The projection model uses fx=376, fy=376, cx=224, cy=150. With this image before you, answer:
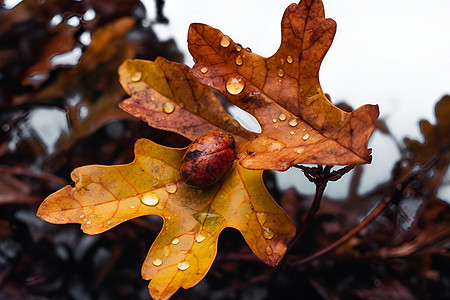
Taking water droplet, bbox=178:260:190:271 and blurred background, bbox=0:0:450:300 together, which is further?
blurred background, bbox=0:0:450:300

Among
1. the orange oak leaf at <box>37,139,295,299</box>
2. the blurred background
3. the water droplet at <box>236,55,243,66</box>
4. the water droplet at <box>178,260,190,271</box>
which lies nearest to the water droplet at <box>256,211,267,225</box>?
the orange oak leaf at <box>37,139,295,299</box>

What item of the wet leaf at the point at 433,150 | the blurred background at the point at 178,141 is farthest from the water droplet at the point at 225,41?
the wet leaf at the point at 433,150

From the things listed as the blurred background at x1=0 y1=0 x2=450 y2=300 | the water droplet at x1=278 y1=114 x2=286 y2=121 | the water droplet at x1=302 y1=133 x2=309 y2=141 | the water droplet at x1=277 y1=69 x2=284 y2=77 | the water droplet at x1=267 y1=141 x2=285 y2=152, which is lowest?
the blurred background at x1=0 y1=0 x2=450 y2=300

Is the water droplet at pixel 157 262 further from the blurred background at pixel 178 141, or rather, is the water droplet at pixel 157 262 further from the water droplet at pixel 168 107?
the blurred background at pixel 178 141

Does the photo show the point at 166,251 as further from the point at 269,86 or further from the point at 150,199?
the point at 269,86

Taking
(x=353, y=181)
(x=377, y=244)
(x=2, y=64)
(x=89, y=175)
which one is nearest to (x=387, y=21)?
(x=353, y=181)

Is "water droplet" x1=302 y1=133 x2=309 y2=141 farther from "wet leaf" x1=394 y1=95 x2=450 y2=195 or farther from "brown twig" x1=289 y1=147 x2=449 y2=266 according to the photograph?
"wet leaf" x1=394 y1=95 x2=450 y2=195
